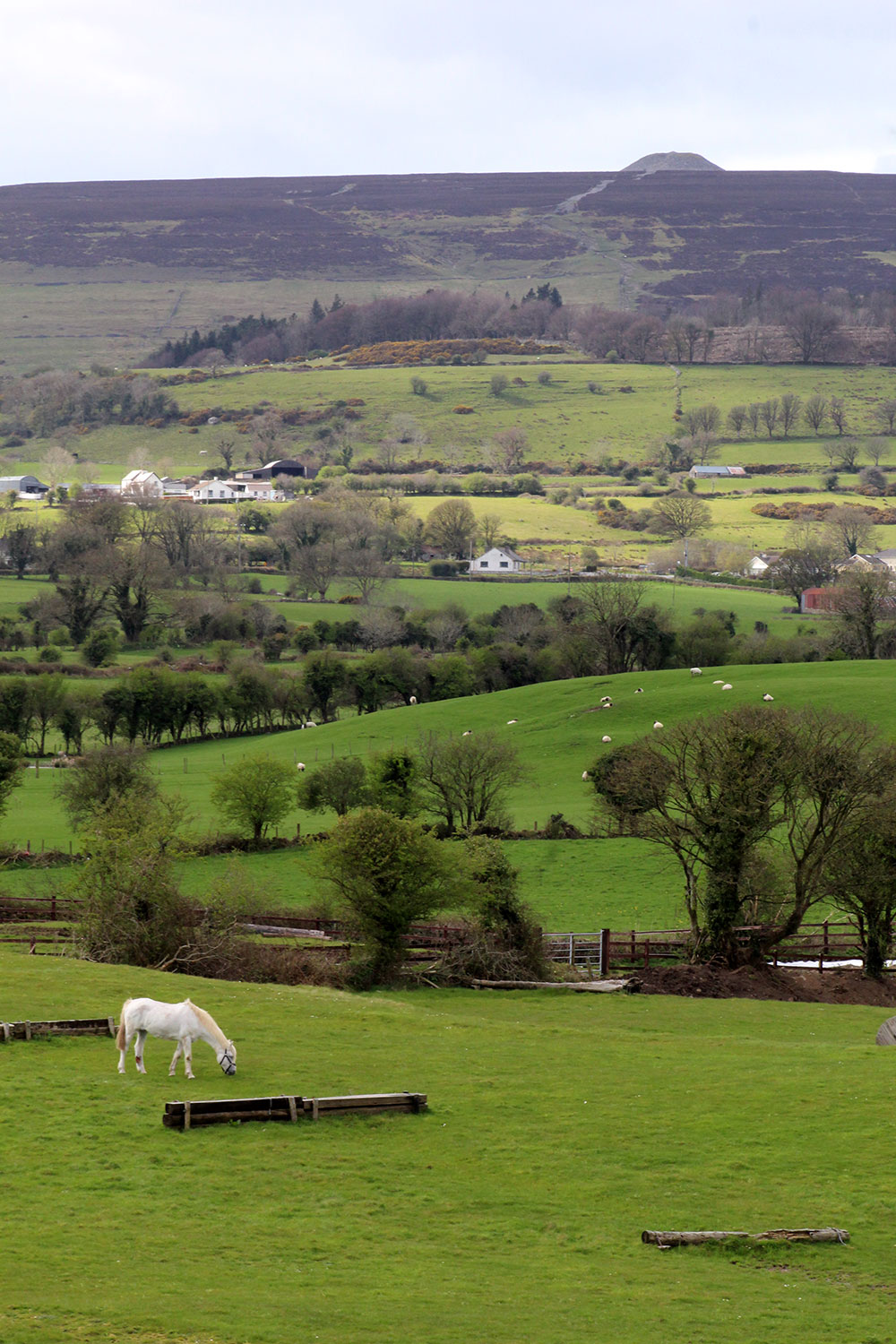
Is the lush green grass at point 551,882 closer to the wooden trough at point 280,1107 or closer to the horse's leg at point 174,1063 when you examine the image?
the horse's leg at point 174,1063

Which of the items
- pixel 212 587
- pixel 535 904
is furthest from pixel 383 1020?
pixel 212 587

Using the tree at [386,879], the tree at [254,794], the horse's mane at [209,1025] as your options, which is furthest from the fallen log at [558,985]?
the tree at [254,794]

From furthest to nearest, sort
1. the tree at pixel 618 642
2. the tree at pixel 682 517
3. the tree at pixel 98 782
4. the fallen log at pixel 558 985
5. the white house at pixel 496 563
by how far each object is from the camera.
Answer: the tree at pixel 682 517, the white house at pixel 496 563, the tree at pixel 618 642, the tree at pixel 98 782, the fallen log at pixel 558 985

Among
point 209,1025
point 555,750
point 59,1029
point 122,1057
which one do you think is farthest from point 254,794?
point 122,1057

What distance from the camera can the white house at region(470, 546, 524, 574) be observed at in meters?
154

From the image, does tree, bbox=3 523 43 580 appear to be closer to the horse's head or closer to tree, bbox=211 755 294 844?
tree, bbox=211 755 294 844

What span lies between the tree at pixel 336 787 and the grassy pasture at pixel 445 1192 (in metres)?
37.9

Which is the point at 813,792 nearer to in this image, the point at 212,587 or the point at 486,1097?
the point at 486,1097

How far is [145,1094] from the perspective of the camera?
19328 millimetres

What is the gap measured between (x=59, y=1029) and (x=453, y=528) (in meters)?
146

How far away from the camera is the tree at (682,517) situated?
170750 mm

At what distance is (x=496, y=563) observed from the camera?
507 ft

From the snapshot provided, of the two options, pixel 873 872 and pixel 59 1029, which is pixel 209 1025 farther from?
pixel 873 872

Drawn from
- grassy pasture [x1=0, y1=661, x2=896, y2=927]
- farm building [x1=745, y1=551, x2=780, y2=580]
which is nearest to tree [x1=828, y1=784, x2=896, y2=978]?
grassy pasture [x1=0, y1=661, x2=896, y2=927]
